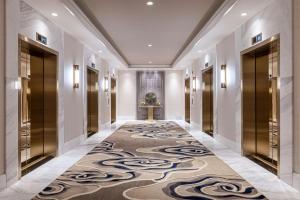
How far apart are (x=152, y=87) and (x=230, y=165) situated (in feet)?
46.3

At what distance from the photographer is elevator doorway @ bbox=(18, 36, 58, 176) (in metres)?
6.37

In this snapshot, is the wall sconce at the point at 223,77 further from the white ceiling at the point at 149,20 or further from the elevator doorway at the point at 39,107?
the elevator doorway at the point at 39,107

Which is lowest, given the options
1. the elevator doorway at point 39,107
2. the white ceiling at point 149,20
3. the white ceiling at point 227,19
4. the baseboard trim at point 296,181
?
the baseboard trim at point 296,181

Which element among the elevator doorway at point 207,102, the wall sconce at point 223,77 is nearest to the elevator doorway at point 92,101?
the elevator doorway at point 207,102

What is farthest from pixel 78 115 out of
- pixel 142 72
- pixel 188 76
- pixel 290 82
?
pixel 142 72

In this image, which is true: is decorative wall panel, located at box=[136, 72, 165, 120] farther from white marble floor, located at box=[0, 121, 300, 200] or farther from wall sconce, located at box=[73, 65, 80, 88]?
white marble floor, located at box=[0, 121, 300, 200]

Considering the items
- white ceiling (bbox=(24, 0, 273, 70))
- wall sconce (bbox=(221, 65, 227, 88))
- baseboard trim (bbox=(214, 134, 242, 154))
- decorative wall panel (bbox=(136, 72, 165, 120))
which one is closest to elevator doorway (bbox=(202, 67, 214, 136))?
white ceiling (bbox=(24, 0, 273, 70))

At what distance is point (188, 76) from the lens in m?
16.6

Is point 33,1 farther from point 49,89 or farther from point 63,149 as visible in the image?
point 63,149

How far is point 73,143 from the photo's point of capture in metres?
8.61

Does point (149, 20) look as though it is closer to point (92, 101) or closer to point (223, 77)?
point (223, 77)

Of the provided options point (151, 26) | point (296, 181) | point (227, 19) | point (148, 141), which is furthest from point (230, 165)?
point (151, 26)

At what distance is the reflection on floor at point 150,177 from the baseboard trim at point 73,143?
0.68 m

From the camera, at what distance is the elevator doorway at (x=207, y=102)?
1146 centimetres
